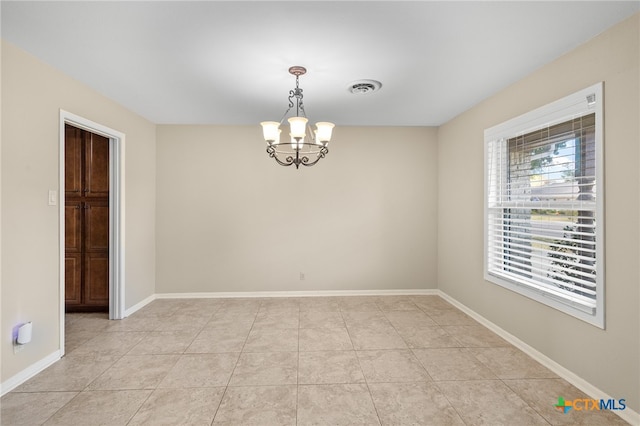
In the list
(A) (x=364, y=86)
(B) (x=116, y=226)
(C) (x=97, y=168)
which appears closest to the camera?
(A) (x=364, y=86)

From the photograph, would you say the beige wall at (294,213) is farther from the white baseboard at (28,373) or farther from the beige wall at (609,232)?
Answer: the white baseboard at (28,373)

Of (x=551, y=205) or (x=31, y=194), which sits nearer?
(x=31, y=194)

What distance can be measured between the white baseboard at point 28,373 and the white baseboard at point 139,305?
3.56 feet

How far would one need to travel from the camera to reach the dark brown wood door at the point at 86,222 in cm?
376

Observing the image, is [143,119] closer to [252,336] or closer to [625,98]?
[252,336]

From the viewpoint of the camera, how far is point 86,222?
3.85 meters

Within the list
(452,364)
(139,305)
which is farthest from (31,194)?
(452,364)

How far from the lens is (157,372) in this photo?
250 centimetres

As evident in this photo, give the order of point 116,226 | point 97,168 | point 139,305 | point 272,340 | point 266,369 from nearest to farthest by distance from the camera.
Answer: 1. point 266,369
2. point 272,340
3. point 116,226
4. point 97,168
5. point 139,305

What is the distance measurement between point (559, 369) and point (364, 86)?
2.92m

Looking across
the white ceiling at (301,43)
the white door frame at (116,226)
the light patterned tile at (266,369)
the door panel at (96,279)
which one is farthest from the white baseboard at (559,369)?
the door panel at (96,279)

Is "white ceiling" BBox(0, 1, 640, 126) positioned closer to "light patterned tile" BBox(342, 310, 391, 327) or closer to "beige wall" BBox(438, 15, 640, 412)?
"beige wall" BBox(438, 15, 640, 412)

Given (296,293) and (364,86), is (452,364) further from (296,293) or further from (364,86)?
(364,86)

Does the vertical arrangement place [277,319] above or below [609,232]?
below
